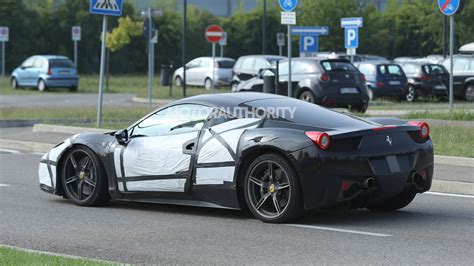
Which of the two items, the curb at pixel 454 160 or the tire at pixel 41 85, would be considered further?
the tire at pixel 41 85

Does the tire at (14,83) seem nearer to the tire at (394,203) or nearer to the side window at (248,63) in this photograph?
the side window at (248,63)

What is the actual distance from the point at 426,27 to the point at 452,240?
52.2 m

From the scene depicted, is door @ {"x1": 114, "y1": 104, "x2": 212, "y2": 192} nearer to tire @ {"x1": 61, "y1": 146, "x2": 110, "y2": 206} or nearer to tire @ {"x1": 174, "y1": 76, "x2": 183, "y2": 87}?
tire @ {"x1": 61, "y1": 146, "x2": 110, "y2": 206}

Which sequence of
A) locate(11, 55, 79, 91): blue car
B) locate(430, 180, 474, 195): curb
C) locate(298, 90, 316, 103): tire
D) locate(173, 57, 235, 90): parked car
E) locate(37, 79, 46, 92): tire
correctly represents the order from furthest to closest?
locate(173, 57, 235, 90): parked car < locate(37, 79, 46, 92): tire < locate(11, 55, 79, 91): blue car < locate(298, 90, 316, 103): tire < locate(430, 180, 474, 195): curb

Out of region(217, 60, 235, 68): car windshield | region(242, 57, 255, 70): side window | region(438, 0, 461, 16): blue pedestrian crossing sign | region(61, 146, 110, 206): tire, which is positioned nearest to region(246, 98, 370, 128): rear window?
region(61, 146, 110, 206): tire

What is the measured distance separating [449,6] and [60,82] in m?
26.8

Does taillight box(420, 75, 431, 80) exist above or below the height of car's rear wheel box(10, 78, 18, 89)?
above

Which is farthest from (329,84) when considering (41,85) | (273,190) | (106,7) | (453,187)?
(41,85)

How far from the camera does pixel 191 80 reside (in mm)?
47688

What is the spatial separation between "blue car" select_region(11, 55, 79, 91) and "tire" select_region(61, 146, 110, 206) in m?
33.5

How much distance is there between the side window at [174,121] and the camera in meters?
10.4

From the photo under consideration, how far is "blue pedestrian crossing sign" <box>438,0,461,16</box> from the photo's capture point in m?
20.7

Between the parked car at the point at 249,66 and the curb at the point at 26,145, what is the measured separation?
62.4ft

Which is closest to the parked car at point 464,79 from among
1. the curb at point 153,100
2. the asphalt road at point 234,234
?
the curb at point 153,100
